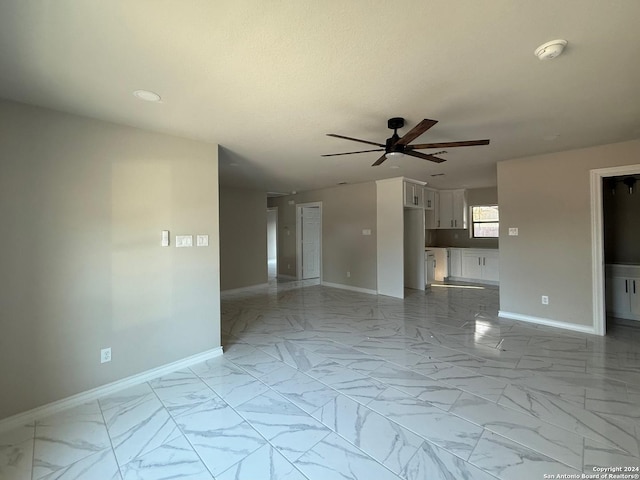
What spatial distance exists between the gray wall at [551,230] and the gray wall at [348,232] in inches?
101

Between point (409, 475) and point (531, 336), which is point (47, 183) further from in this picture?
point (531, 336)

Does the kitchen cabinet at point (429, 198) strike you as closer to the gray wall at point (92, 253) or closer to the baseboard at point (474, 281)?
the baseboard at point (474, 281)

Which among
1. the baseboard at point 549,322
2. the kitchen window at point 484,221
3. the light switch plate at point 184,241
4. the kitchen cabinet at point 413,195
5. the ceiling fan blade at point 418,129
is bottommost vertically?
the baseboard at point 549,322

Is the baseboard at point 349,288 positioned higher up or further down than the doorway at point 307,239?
further down

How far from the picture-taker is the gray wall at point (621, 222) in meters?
4.46

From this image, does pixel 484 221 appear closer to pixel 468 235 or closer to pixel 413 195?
pixel 468 235

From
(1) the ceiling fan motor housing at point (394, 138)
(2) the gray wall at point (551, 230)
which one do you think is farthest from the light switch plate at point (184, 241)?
(2) the gray wall at point (551, 230)

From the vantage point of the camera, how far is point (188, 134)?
116 inches

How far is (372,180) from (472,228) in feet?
11.7

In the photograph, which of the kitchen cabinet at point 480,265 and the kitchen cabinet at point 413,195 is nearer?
the kitchen cabinet at point 413,195

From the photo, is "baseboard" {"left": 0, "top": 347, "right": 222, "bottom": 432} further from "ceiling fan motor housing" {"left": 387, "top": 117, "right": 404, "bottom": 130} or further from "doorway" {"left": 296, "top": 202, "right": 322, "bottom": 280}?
"doorway" {"left": 296, "top": 202, "right": 322, "bottom": 280}

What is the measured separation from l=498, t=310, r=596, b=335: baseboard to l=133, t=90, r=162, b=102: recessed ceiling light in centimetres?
527

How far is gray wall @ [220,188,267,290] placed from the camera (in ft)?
21.6

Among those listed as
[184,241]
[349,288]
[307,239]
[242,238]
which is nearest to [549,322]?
[349,288]
